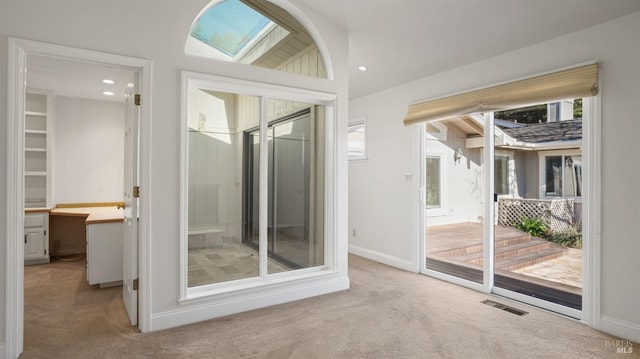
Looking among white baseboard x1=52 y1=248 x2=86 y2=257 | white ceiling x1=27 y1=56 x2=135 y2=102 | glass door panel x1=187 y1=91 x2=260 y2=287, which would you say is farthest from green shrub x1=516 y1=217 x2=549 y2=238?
white baseboard x1=52 y1=248 x2=86 y2=257

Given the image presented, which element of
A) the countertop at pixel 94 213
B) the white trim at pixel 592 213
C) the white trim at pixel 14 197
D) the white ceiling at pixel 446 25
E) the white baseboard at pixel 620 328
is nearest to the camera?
the white trim at pixel 14 197

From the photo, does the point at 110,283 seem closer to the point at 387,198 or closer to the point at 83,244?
the point at 83,244

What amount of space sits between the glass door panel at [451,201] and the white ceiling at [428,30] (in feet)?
2.84

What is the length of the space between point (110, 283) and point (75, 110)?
A: 3213 millimetres

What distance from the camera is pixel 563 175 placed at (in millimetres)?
3449

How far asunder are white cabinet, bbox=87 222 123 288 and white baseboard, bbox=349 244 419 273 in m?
3.44

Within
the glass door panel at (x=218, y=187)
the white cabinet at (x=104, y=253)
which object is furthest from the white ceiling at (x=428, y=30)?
the white cabinet at (x=104, y=253)

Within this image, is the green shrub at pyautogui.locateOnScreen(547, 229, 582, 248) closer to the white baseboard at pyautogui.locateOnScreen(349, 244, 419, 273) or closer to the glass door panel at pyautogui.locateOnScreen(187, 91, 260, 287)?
the white baseboard at pyautogui.locateOnScreen(349, 244, 419, 273)

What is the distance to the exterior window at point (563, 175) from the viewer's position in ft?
10.8

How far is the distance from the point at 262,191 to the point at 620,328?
3.34m

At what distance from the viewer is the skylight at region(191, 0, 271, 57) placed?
3.19m

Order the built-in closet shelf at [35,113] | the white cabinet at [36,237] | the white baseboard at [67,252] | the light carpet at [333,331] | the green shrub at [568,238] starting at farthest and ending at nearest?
the white baseboard at [67,252]
the built-in closet shelf at [35,113]
the white cabinet at [36,237]
the green shrub at [568,238]
the light carpet at [333,331]

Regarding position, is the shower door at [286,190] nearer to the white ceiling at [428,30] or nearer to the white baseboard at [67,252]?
the white ceiling at [428,30]

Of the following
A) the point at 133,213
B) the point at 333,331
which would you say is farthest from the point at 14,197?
the point at 333,331
